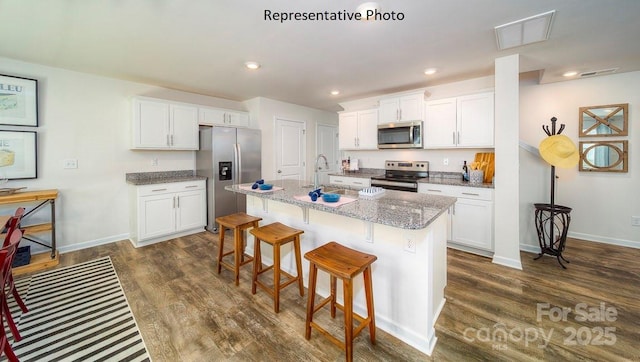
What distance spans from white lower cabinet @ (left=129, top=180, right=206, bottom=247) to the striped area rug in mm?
901

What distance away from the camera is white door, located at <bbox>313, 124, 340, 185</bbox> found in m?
5.93

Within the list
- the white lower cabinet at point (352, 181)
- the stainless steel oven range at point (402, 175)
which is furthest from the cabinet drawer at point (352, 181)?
the stainless steel oven range at point (402, 175)

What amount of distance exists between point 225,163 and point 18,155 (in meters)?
2.35

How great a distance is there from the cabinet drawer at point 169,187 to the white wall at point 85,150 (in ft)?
1.95

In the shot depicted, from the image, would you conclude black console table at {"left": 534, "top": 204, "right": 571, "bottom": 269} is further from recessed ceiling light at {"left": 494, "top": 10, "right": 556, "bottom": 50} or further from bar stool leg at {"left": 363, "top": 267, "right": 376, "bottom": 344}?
bar stool leg at {"left": 363, "top": 267, "right": 376, "bottom": 344}

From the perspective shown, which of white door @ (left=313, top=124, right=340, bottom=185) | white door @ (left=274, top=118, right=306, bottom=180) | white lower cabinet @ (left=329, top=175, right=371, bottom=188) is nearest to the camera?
white lower cabinet @ (left=329, top=175, right=371, bottom=188)

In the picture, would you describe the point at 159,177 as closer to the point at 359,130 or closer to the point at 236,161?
the point at 236,161

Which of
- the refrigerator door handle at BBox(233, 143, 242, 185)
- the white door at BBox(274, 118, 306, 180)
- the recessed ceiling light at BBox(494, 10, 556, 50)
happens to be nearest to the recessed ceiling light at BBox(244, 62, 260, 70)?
the refrigerator door handle at BBox(233, 143, 242, 185)

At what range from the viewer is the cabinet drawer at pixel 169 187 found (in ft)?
11.4

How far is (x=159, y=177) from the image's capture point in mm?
4020

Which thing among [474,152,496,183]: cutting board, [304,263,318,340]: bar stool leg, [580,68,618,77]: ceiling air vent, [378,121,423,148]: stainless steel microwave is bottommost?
[304,263,318,340]: bar stool leg

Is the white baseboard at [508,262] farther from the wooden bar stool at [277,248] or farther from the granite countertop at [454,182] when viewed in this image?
the wooden bar stool at [277,248]

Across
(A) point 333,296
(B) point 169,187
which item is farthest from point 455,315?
(B) point 169,187

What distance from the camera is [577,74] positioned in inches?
128
